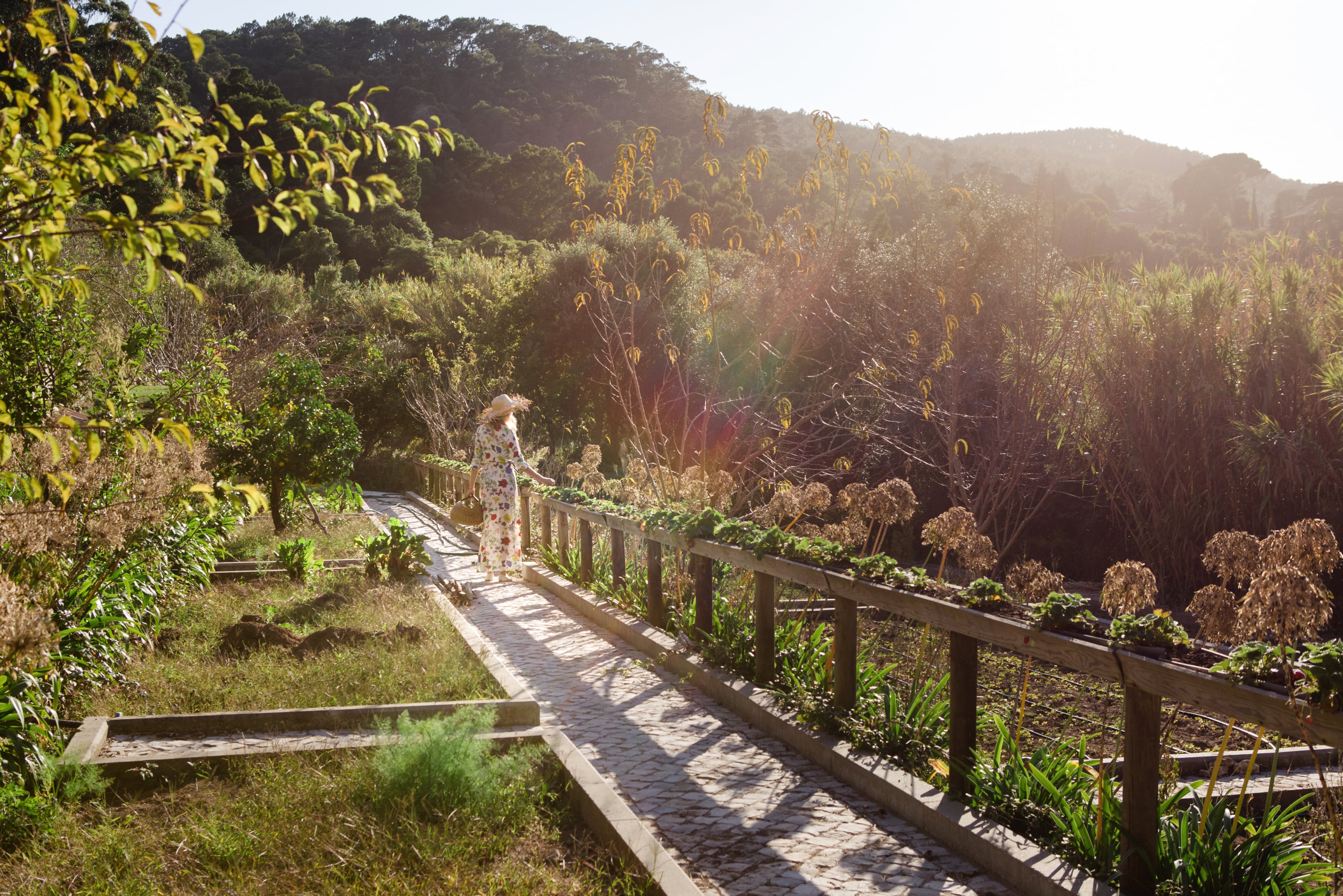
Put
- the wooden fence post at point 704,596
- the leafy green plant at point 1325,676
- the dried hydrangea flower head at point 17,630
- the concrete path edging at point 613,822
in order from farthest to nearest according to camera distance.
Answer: the wooden fence post at point 704,596 < the concrete path edging at point 613,822 < the dried hydrangea flower head at point 17,630 < the leafy green plant at point 1325,676

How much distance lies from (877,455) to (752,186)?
11.3 meters

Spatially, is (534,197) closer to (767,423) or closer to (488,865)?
(767,423)

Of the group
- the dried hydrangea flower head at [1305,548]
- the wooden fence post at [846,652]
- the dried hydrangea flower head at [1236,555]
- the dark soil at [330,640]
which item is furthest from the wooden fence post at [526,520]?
the dried hydrangea flower head at [1305,548]

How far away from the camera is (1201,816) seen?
3.09m

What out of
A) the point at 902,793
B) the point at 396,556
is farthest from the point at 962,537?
the point at 396,556

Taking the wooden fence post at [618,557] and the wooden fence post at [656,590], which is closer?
the wooden fence post at [656,590]

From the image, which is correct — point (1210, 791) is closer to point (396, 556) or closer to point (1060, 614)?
point (1060, 614)

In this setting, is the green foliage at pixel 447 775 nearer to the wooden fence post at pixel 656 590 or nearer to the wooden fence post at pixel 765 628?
the wooden fence post at pixel 765 628

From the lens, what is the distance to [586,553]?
9.02 m

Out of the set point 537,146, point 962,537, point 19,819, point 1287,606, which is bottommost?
point 19,819

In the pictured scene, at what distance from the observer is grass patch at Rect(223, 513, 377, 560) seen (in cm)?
1016

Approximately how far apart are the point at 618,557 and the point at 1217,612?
5597 millimetres

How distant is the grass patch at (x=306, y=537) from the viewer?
10.2m

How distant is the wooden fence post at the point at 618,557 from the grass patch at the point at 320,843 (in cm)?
422
